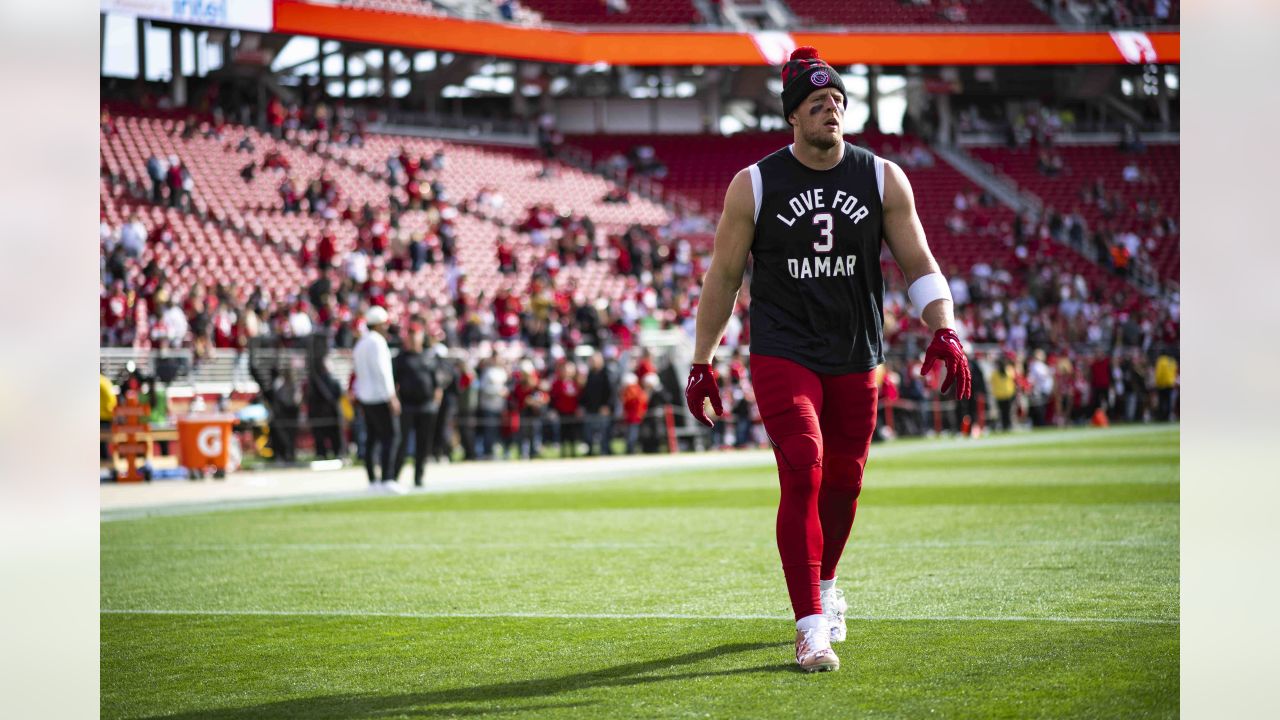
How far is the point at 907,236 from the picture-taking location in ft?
19.1

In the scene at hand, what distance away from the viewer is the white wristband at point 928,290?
229 inches

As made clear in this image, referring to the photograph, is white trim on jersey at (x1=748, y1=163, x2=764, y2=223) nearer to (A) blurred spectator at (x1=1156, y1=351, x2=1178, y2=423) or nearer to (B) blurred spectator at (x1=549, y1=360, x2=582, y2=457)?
(B) blurred spectator at (x1=549, y1=360, x2=582, y2=457)

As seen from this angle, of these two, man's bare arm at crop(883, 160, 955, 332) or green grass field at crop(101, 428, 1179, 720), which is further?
man's bare arm at crop(883, 160, 955, 332)

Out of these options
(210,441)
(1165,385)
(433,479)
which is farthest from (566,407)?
(1165,385)

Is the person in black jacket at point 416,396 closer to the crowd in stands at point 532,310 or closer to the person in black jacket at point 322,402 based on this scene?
the person in black jacket at point 322,402

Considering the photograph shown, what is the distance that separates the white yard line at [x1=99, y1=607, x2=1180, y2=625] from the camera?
6426mm

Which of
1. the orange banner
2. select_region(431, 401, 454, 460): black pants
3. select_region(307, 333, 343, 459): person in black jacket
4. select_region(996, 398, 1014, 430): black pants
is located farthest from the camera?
the orange banner

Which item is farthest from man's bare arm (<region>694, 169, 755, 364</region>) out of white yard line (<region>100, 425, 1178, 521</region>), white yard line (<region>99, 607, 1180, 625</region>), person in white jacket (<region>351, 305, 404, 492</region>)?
person in white jacket (<region>351, 305, 404, 492</region>)

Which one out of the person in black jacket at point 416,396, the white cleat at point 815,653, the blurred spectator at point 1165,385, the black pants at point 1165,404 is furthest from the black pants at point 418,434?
the black pants at point 1165,404

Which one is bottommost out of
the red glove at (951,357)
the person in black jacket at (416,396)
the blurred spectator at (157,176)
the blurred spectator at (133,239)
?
the person in black jacket at (416,396)

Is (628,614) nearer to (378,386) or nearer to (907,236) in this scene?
(907,236)

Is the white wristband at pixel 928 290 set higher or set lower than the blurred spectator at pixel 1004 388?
higher

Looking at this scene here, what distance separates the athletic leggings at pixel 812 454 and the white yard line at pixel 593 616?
747mm

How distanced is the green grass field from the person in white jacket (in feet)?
8.34
